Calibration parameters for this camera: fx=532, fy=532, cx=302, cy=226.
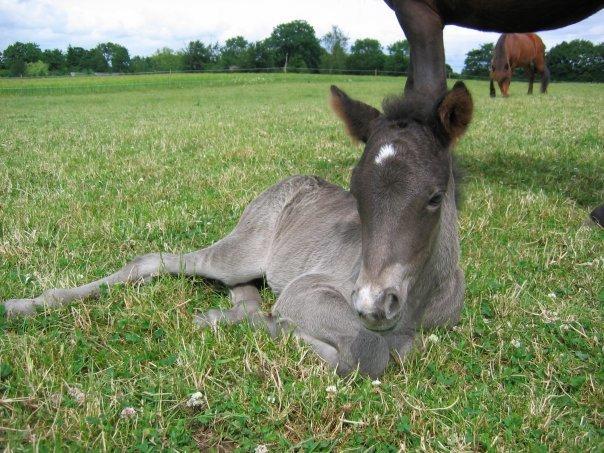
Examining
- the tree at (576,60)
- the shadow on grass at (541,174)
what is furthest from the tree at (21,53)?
the shadow on grass at (541,174)

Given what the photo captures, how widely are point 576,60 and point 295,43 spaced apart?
46026 mm

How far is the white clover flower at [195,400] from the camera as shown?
8.16ft

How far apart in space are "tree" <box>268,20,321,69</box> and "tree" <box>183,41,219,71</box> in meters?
11.6

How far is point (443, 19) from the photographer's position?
20.7 feet

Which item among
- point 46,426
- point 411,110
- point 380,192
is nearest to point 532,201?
point 411,110

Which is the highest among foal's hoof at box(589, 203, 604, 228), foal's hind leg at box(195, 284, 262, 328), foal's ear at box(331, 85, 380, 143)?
foal's ear at box(331, 85, 380, 143)

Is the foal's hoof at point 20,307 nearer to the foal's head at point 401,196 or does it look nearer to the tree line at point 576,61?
the foal's head at point 401,196

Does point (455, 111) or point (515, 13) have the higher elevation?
point (515, 13)

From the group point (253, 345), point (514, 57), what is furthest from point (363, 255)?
point (514, 57)

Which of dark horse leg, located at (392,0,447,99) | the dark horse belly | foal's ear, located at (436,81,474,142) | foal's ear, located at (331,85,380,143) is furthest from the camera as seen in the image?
dark horse leg, located at (392,0,447,99)

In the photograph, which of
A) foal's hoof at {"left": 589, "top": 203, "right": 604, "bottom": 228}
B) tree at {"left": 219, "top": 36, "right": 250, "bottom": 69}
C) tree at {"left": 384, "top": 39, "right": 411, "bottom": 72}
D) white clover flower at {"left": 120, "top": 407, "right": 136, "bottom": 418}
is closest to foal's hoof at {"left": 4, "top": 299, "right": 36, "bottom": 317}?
white clover flower at {"left": 120, "top": 407, "right": 136, "bottom": 418}

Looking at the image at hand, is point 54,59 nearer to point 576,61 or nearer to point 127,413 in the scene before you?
point 576,61

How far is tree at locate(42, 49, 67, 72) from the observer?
89.1 m

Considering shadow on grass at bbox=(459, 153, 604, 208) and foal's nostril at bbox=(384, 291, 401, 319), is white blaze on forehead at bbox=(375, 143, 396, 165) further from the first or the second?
shadow on grass at bbox=(459, 153, 604, 208)
